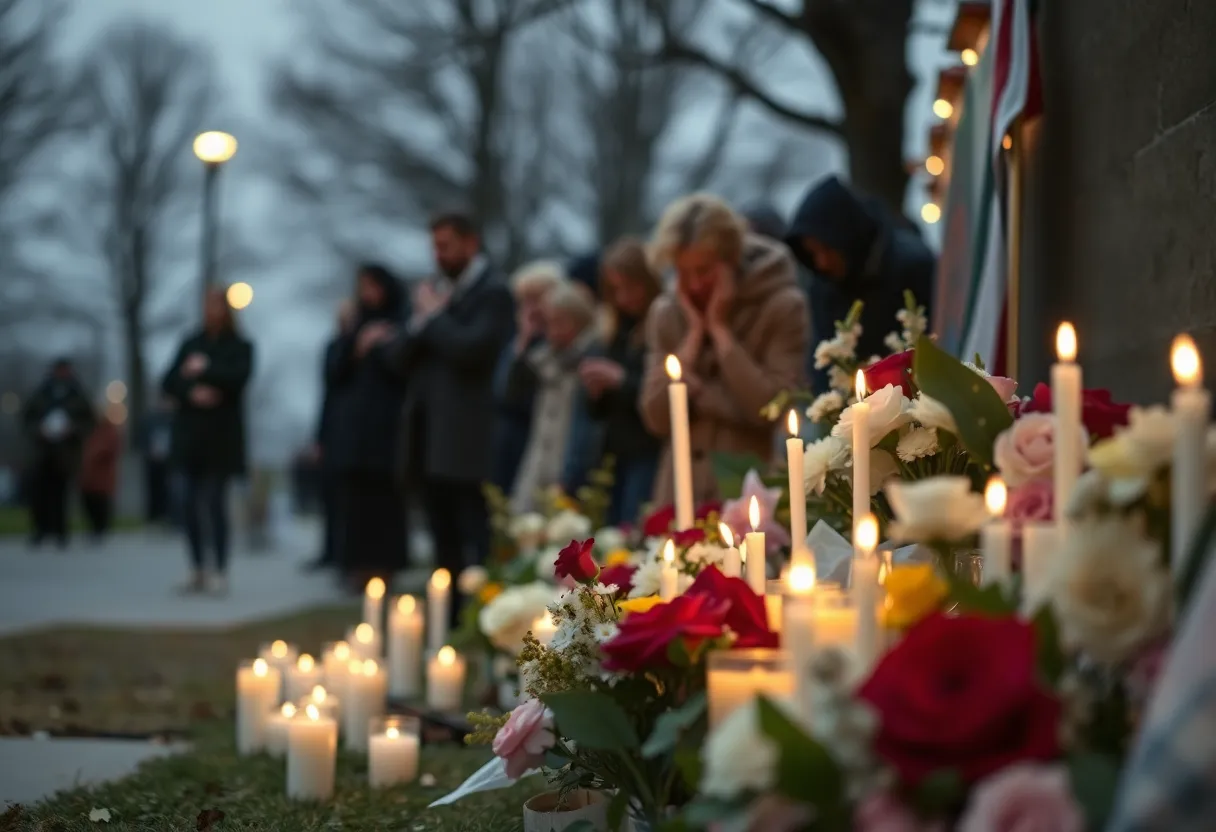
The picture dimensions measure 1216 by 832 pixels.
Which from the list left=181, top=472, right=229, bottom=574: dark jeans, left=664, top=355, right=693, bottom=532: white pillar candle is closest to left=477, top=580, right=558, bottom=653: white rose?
left=664, top=355, right=693, bottom=532: white pillar candle

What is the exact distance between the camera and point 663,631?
6.73 feet

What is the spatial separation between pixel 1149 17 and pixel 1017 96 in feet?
2.38

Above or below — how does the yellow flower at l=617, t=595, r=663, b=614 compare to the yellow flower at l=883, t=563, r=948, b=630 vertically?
below

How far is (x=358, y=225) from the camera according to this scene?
25531 millimetres

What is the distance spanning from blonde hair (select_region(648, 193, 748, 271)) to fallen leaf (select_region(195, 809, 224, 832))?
103 inches

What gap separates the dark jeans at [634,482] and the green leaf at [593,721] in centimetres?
408

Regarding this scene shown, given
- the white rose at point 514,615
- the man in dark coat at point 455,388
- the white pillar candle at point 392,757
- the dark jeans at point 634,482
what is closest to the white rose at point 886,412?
the white pillar candle at point 392,757

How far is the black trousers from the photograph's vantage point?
53.9ft

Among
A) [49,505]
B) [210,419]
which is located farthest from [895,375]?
[49,505]

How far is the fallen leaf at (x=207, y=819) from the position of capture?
308 cm

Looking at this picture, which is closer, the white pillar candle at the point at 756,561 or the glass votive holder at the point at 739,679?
the glass votive holder at the point at 739,679

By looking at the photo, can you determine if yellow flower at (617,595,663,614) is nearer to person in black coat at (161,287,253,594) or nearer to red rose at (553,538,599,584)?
red rose at (553,538,599,584)

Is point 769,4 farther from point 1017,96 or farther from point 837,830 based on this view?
point 837,830

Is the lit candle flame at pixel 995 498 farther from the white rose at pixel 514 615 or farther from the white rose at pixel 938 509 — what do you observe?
the white rose at pixel 514 615
